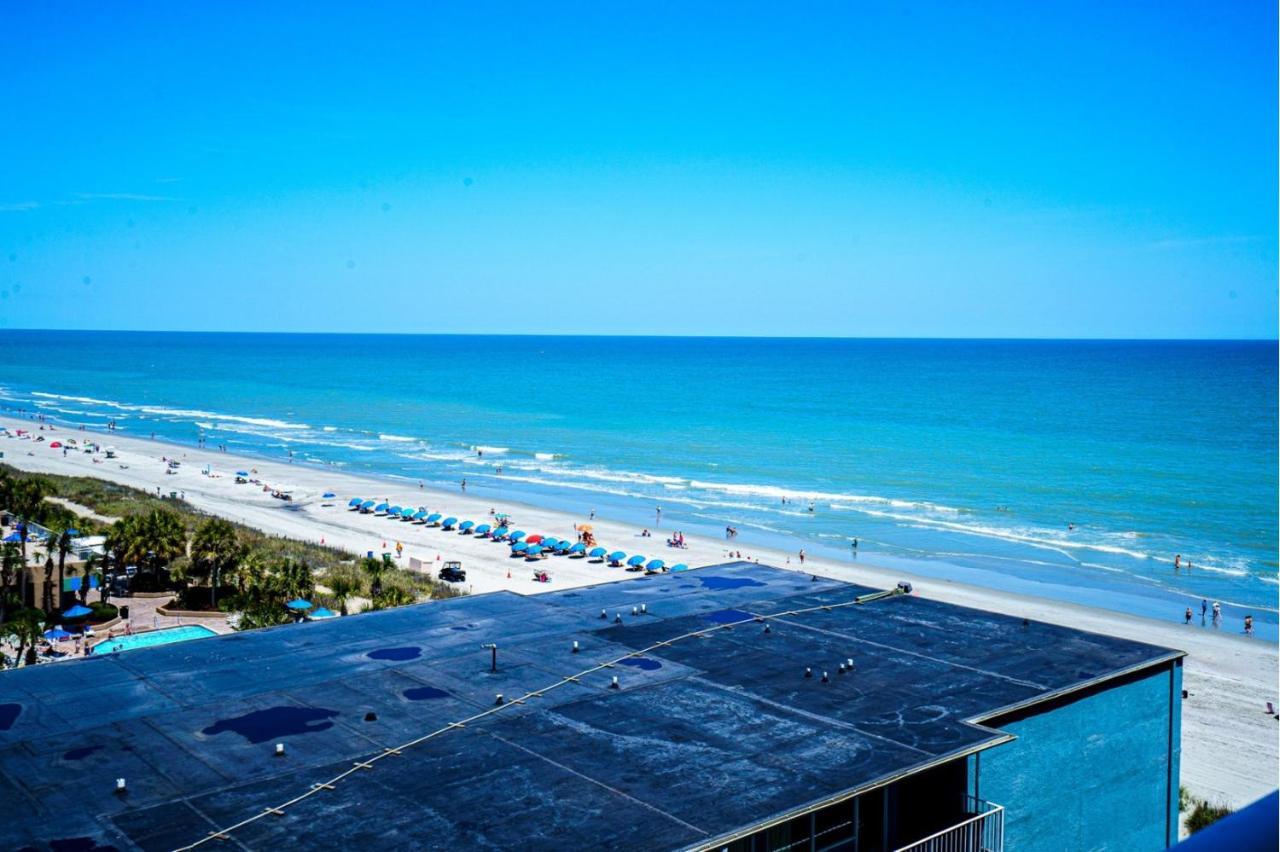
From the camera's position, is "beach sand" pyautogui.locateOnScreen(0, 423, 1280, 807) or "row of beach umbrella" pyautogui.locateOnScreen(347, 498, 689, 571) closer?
"beach sand" pyautogui.locateOnScreen(0, 423, 1280, 807)

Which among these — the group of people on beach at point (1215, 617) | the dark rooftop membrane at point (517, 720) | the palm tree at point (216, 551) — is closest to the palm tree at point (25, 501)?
the palm tree at point (216, 551)

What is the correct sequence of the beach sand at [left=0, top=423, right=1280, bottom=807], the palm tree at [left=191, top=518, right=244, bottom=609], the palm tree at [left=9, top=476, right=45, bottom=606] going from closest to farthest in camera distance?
the beach sand at [left=0, top=423, right=1280, bottom=807]
the palm tree at [left=191, top=518, right=244, bottom=609]
the palm tree at [left=9, top=476, right=45, bottom=606]

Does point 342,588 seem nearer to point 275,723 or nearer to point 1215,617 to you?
point 275,723

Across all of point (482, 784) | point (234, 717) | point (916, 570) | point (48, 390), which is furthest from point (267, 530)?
point (48, 390)

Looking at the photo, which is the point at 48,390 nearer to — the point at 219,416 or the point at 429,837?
the point at 219,416

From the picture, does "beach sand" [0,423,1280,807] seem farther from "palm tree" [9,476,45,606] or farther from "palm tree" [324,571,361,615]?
"palm tree" [9,476,45,606]

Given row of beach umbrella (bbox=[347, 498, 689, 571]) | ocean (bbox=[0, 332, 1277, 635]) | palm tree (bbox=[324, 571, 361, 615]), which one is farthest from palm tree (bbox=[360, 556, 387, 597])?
ocean (bbox=[0, 332, 1277, 635])
